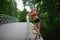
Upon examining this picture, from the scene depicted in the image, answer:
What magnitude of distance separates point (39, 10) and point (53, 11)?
2540 millimetres

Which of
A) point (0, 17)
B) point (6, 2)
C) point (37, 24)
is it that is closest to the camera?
point (6, 2)

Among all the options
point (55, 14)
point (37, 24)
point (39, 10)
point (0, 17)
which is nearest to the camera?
point (55, 14)

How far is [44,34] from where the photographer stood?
16.9 meters

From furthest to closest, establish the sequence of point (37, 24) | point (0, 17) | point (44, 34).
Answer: point (0, 17)
point (44, 34)
point (37, 24)

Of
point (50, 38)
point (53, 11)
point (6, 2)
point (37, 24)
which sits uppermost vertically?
point (6, 2)

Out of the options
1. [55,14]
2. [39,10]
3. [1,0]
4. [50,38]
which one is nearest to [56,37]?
[50,38]

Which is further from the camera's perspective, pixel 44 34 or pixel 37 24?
pixel 44 34

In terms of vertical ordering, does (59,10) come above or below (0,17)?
above

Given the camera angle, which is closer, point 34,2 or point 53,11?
point 53,11

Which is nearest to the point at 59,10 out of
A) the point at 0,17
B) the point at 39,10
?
the point at 39,10

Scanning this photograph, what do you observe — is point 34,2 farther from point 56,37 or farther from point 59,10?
point 56,37

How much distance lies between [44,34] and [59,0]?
27.3 feet

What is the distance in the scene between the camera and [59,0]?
8.81 metres

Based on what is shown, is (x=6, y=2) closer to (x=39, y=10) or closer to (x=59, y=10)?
(x=59, y=10)
